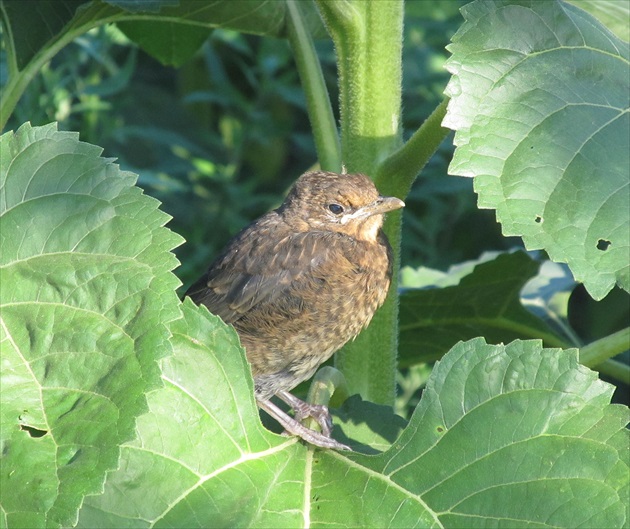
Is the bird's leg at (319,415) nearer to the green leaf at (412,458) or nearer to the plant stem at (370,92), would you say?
the green leaf at (412,458)

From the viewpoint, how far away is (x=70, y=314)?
191 cm

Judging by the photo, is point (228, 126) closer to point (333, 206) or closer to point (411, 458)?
point (333, 206)

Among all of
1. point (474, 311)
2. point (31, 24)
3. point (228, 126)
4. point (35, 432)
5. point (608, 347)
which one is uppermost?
point (31, 24)

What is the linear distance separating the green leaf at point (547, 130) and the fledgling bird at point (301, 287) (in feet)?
2.19

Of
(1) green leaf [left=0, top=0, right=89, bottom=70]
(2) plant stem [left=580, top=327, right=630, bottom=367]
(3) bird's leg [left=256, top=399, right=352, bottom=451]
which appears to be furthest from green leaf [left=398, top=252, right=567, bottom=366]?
(1) green leaf [left=0, top=0, right=89, bottom=70]

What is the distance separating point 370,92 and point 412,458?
935 millimetres

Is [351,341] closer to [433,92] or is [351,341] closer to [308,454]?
[308,454]

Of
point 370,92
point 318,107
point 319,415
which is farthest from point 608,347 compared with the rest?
point 318,107

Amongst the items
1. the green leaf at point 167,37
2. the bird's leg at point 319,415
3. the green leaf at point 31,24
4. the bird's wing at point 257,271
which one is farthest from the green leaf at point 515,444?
the green leaf at point 167,37

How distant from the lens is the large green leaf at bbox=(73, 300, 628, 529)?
1926 millimetres

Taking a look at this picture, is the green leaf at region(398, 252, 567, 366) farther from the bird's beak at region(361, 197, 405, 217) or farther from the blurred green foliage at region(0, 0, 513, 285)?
the blurred green foliage at region(0, 0, 513, 285)

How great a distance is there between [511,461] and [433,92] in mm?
4041

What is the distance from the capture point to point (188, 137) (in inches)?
258

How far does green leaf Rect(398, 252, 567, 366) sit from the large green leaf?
1.11 metres
